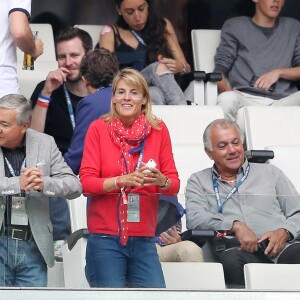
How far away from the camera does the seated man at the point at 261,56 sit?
393 inches

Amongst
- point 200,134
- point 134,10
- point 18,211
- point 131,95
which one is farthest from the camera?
point 134,10

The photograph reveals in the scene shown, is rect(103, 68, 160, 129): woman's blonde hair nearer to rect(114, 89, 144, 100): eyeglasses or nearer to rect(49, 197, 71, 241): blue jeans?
rect(114, 89, 144, 100): eyeglasses

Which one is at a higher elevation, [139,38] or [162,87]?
[139,38]

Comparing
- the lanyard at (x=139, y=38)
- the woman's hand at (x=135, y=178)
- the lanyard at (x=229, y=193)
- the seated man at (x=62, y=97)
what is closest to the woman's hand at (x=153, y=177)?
the woman's hand at (x=135, y=178)

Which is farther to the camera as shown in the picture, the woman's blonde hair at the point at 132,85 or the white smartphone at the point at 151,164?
the woman's blonde hair at the point at 132,85

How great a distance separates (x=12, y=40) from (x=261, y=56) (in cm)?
305

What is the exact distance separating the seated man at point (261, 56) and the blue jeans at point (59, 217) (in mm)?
3311

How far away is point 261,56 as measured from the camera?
10.1m

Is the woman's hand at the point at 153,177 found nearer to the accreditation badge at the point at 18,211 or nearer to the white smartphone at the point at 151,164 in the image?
the white smartphone at the point at 151,164

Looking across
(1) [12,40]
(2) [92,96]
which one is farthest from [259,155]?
(1) [12,40]

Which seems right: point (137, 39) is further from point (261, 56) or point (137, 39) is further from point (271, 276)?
point (271, 276)

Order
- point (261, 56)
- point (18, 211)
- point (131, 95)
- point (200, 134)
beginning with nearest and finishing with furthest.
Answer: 1. point (18, 211)
2. point (131, 95)
3. point (200, 134)
4. point (261, 56)

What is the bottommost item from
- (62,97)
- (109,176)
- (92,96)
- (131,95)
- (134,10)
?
(109,176)

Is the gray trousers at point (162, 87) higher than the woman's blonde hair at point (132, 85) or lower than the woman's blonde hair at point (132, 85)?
higher
